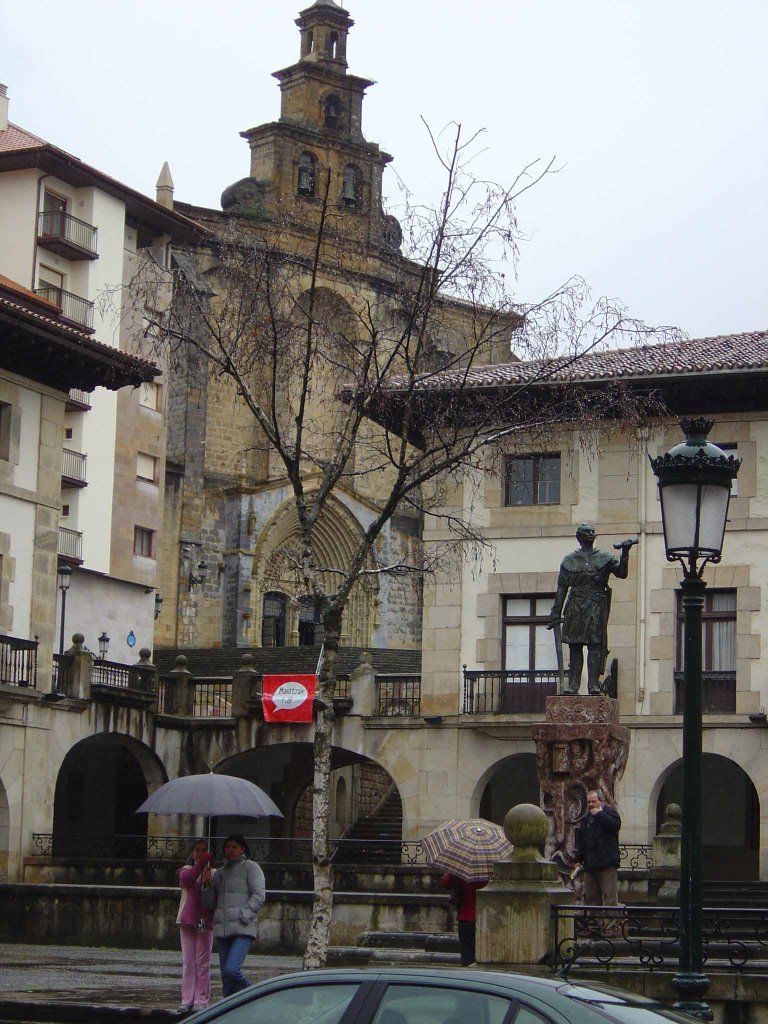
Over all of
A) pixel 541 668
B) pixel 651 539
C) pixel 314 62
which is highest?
pixel 314 62

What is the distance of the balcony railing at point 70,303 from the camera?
166 feet

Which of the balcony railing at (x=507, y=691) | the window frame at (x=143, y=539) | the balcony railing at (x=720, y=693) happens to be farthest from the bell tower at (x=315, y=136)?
the balcony railing at (x=720, y=693)

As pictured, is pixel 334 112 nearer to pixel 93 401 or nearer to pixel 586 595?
pixel 93 401

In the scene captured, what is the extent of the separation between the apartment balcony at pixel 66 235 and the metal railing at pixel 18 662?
17919 millimetres

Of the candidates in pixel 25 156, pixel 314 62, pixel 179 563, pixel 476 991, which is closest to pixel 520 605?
pixel 25 156

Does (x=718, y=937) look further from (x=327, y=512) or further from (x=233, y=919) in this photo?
(x=327, y=512)

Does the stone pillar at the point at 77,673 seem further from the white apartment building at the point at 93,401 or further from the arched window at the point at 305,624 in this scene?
the arched window at the point at 305,624

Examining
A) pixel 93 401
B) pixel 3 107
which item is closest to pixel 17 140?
pixel 3 107

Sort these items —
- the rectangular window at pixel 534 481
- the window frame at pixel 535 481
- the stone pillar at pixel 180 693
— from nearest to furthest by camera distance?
the window frame at pixel 535 481
the rectangular window at pixel 534 481
the stone pillar at pixel 180 693

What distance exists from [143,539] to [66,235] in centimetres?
831

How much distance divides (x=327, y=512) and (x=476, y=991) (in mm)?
55500

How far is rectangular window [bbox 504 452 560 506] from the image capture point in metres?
38.2

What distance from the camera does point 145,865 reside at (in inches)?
1344

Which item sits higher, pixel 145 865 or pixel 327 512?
pixel 327 512
